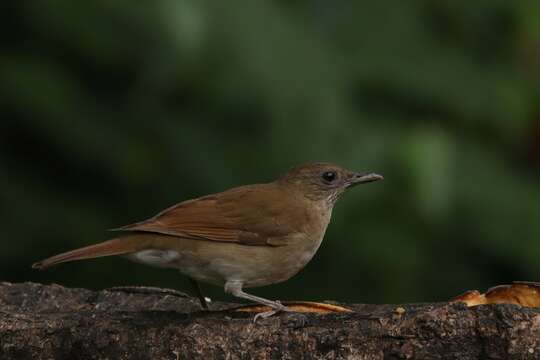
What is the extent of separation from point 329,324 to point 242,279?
37.8 inches

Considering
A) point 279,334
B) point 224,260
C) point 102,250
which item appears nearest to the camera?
point 279,334

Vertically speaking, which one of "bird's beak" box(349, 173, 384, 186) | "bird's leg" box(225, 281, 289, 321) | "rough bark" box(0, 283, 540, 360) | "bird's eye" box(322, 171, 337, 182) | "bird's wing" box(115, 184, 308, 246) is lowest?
"rough bark" box(0, 283, 540, 360)

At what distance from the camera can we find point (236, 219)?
20.9 feet

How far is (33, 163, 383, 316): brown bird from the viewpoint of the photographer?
20.0 ft

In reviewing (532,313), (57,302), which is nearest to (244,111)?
(57,302)

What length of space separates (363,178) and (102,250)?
67.8 inches

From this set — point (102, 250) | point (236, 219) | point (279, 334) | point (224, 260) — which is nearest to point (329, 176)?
point (236, 219)

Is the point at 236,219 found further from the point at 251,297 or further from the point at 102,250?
the point at 102,250

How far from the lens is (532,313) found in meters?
4.98

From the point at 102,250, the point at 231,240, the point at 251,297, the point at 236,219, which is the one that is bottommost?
the point at 251,297

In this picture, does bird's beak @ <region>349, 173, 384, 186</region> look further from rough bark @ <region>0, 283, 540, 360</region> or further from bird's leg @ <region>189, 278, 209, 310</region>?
bird's leg @ <region>189, 278, 209, 310</region>

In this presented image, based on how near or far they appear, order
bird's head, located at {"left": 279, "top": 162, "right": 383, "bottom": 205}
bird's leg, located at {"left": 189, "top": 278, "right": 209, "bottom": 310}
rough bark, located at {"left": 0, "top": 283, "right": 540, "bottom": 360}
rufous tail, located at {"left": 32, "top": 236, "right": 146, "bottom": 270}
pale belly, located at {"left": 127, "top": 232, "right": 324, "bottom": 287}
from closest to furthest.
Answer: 1. rough bark, located at {"left": 0, "top": 283, "right": 540, "bottom": 360}
2. rufous tail, located at {"left": 32, "top": 236, "right": 146, "bottom": 270}
3. pale belly, located at {"left": 127, "top": 232, "right": 324, "bottom": 287}
4. bird's leg, located at {"left": 189, "top": 278, "right": 209, "bottom": 310}
5. bird's head, located at {"left": 279, "top": 162, "right": 383, "bottom": 205}

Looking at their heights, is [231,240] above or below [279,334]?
above

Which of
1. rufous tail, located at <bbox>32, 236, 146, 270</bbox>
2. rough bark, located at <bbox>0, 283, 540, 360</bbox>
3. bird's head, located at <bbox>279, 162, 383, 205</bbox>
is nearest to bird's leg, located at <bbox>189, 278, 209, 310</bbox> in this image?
rough bark, located at <bbox>0, 283, 540, 360</bbox>
